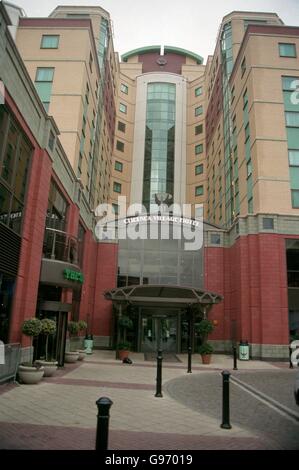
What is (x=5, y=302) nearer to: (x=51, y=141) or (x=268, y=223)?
(x=51, y=141)

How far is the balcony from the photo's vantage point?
15.2m

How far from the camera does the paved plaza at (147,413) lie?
6.19m

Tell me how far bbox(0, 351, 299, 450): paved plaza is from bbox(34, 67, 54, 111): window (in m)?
20.5

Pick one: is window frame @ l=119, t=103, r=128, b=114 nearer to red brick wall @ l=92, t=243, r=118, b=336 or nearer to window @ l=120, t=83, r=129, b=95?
window @ l=120, t=83, r=129, b=95

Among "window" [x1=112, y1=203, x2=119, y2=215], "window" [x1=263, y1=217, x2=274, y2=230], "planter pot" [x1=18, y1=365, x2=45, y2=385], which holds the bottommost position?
"planter pot" [x1=18, y1=365, x2=45, y2=385]

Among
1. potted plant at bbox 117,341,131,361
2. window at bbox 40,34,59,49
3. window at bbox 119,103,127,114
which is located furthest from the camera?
window at bbox 119,103,127,114

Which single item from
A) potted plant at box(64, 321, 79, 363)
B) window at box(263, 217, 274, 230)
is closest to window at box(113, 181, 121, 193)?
window at box(263, 217, 274, 230)

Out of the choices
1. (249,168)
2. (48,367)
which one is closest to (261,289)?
(249,168)

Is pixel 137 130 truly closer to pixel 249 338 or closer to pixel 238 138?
pixel 238 138

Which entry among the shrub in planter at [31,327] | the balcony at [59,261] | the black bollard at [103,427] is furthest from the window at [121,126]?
the black bollard at [103,427]

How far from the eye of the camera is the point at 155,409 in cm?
883

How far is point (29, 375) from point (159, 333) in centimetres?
1567

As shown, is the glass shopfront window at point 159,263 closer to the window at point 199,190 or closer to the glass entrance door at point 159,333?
the glass entrance door at point 159,333

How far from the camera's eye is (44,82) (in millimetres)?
27547
